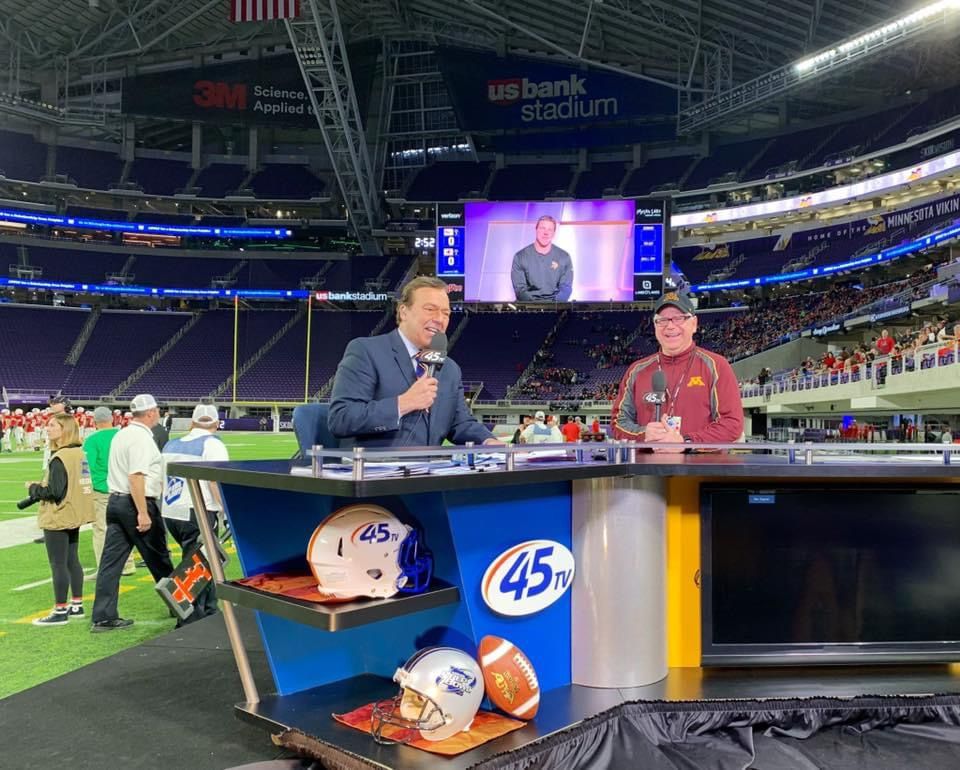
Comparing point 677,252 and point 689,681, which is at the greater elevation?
point 677,252

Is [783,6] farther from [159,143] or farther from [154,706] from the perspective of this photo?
[159,143]

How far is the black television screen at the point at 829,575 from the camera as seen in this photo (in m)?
2.49

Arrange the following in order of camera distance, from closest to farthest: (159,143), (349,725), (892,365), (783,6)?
1. (349,725)
2. (892,365)
3. (783,6)
4. (159,143)

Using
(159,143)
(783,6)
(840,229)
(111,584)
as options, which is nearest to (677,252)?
(840,229)

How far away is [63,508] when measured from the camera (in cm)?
484

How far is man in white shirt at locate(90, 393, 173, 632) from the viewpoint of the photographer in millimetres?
4750

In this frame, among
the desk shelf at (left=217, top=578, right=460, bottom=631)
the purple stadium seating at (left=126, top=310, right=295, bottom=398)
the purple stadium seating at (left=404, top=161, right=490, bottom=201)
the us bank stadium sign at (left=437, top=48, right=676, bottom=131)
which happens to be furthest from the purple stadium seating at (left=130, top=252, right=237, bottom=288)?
the desk shelf at (left=217, top=578, right=460, bottom=631)

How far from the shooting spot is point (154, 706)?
2.58 meters

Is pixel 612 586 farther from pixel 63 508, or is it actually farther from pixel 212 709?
pixel 63 508

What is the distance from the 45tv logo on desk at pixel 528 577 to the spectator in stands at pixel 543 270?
10.2m

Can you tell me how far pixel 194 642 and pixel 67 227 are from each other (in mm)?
44410

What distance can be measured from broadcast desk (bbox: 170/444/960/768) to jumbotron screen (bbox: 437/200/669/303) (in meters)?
9.59

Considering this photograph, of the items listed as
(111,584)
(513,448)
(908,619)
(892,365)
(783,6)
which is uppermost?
(783,6)

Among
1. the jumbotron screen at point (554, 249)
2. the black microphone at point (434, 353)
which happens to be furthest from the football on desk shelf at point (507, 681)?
the jumbotron screen at point (554, 249)
